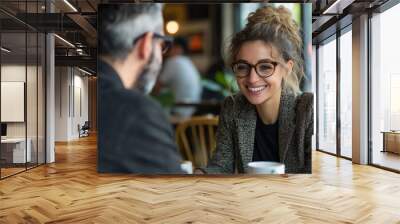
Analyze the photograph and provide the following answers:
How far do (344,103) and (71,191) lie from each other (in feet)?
21.4

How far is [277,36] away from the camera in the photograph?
5.75 meters

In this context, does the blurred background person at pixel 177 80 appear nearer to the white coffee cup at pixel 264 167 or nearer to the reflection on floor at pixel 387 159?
the white coffee cup at pixel 264 167

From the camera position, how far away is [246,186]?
5633 mm

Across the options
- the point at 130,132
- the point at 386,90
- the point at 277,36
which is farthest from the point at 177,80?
the point at 386,90

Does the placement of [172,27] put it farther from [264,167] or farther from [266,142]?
[264,167]

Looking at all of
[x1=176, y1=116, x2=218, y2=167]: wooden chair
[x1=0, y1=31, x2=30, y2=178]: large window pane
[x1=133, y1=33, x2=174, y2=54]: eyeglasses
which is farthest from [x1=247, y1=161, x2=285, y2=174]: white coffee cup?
[x1=0, y1=31, x2=30, y2=178]: large window pane

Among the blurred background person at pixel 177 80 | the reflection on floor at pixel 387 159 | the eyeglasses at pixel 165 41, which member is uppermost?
the eyeglasses at pixel 165 41

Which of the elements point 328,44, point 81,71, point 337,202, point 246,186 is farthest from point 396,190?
point 81,71

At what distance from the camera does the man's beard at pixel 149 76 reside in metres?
5.65

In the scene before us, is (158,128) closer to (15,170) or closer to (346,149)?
(15,170)

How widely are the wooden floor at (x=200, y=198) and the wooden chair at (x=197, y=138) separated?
0.40 metres

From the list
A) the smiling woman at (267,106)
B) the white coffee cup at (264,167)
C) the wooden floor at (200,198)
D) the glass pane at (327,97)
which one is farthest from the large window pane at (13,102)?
the glass pane at (327,97)

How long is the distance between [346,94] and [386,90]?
5.43 feet

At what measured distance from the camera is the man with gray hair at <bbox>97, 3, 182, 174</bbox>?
5.68 metres
